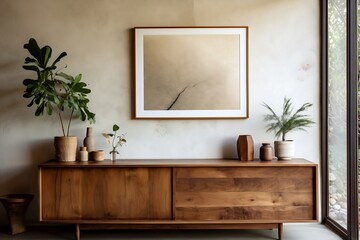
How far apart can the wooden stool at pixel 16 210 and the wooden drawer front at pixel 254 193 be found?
1.67 m

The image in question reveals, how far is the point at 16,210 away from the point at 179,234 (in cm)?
164

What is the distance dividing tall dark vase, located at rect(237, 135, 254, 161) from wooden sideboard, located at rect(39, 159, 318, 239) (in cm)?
24

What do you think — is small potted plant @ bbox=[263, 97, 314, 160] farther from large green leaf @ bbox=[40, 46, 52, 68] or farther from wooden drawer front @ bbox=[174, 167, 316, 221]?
large green leaf @ bbox=[40, 46, 52, 68]

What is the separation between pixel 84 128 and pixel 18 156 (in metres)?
0.77

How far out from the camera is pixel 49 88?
3812 millimetres

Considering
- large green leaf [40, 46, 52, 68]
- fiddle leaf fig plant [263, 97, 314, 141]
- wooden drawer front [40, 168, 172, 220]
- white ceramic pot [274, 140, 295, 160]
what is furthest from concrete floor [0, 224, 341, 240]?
large green leaf [40, 46, 52, 68]

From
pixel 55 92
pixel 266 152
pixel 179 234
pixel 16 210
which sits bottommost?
pixel 179 234

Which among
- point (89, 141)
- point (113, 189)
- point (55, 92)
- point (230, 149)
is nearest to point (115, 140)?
point (89, 141)

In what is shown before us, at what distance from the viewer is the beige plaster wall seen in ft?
13.6

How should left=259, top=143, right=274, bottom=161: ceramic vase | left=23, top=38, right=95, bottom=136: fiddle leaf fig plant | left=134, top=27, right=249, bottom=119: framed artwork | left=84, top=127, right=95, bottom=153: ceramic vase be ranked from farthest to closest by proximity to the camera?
left=134, top=27, right=249, bottom=119: framed artwork
left=84, top=127, right=95, bottom=153: ceramic vase
left=259, top=143, right=274, bottom=161: ceramic vase
left=23, top=38, right=95, bottom=136: fiddle leaf fig plant

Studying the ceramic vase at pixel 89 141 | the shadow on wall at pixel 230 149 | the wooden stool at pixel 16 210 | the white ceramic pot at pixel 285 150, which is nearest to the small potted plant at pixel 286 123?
the white ceramic pot at pixel 285 150

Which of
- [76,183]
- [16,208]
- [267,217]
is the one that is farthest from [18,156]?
[267,217]

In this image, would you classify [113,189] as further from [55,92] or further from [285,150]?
[285,150]

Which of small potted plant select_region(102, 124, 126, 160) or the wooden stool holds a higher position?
small potted plant select_region(102, 124, 126, 160)
